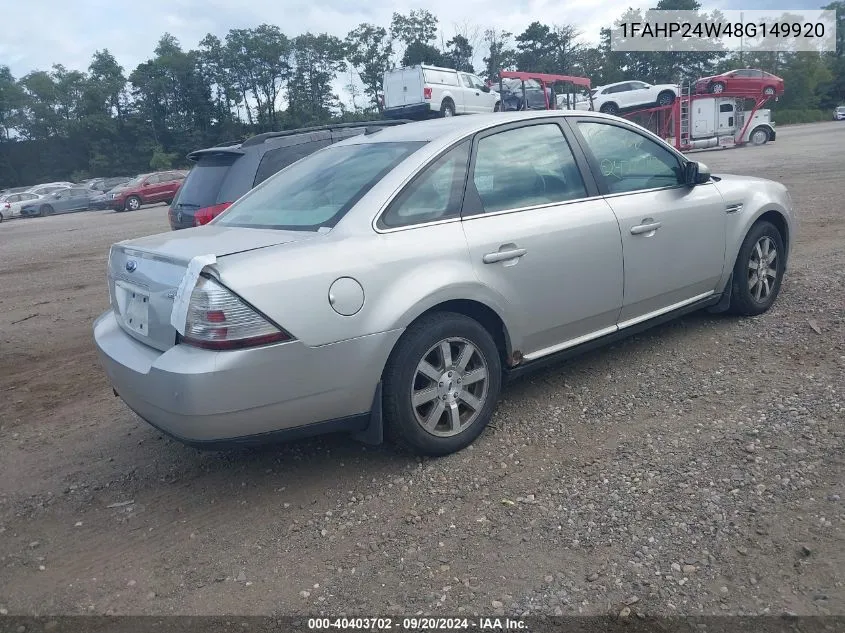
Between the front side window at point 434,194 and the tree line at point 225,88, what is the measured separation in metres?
63.1

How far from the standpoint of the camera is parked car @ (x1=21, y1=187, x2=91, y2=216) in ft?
114

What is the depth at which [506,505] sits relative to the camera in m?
3.19

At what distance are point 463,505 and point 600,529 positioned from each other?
0.62m

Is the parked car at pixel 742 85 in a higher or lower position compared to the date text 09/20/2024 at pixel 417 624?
higher

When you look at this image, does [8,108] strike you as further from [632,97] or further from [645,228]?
[645,228]

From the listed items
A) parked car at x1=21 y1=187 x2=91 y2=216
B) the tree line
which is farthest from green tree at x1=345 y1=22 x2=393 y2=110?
parked car at x1=21 y1=187 x2=91 y2=216

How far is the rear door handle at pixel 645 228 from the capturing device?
4.37 meters

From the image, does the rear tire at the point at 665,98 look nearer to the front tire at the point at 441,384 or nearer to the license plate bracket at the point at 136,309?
the front tire at the point at 441,384

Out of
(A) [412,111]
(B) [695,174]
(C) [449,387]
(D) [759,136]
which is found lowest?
(C) [449,387]

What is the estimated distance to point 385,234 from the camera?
3457 millimetres

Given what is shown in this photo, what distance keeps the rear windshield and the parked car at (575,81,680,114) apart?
2539cm

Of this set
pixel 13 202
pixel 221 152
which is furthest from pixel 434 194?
pixel 13 202

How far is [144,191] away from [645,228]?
2962 cm

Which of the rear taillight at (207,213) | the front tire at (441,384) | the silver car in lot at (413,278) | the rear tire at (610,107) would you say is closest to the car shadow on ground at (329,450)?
the front tire at (441,384)
